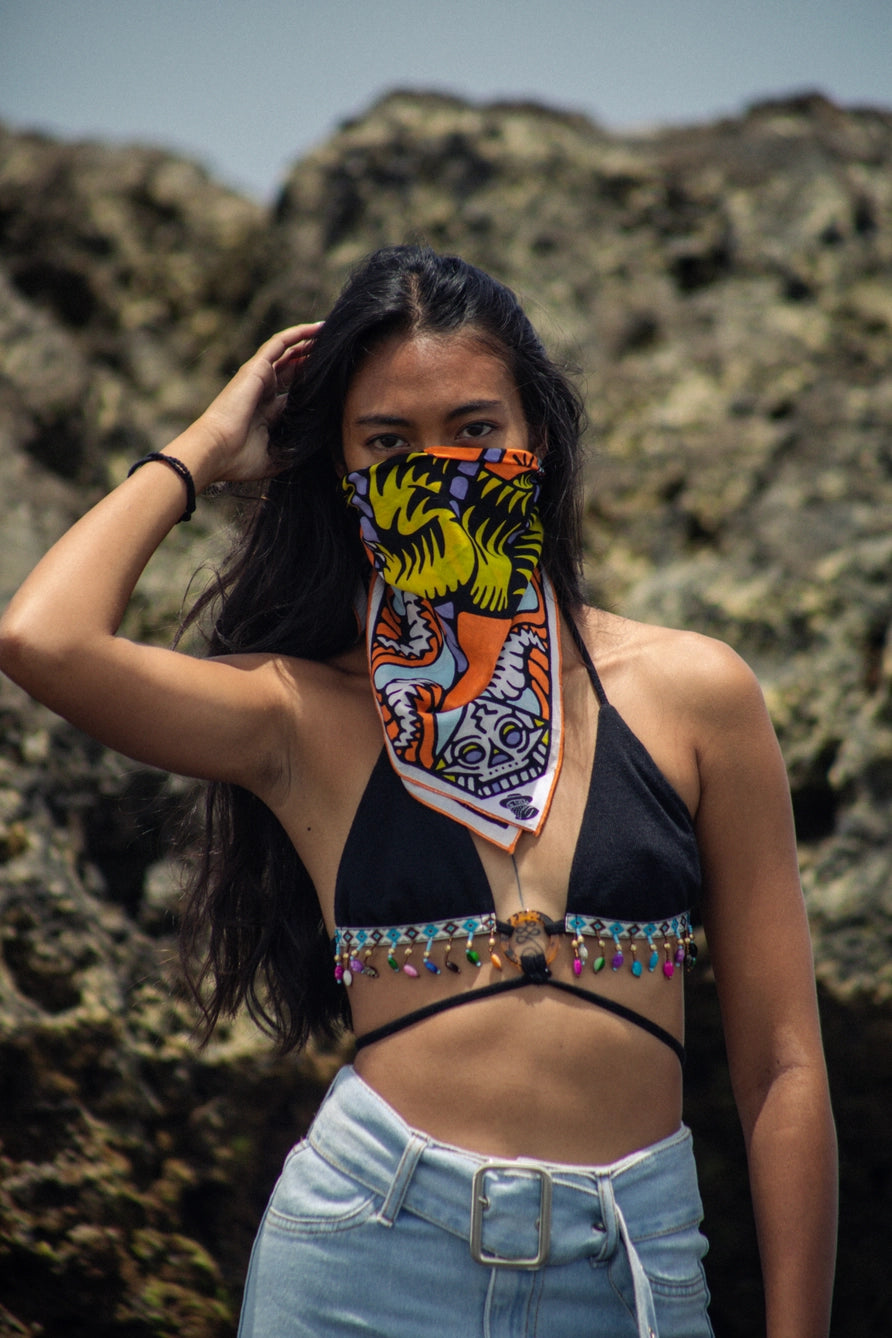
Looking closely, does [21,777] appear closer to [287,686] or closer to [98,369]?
[287,686]

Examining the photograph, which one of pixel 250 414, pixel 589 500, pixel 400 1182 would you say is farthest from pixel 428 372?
pixel 589 500

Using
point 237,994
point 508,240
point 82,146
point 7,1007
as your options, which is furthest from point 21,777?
point 82,146

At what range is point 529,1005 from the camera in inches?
65.4

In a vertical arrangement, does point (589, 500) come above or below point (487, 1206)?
above

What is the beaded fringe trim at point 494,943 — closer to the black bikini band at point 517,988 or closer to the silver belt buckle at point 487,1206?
the black bikini band at point 517,988

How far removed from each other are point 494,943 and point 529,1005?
0.33ft

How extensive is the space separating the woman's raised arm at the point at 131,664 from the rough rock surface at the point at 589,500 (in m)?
0.88

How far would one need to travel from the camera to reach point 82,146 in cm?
487

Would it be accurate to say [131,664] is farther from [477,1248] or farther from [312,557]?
[477,1248]

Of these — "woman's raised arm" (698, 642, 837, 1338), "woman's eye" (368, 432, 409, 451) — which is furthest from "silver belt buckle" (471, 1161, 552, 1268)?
"woman's eye" (368, 432, 409, 451)

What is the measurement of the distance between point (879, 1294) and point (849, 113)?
3645 millimetres

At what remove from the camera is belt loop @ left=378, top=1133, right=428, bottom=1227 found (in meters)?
1.59

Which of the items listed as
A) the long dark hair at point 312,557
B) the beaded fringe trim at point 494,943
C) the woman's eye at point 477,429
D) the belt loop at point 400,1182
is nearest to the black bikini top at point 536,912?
the beaded fringe trim at point 494,943

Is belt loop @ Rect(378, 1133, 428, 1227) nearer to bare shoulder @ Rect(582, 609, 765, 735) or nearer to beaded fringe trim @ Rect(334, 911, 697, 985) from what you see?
beaded fringe trim @ Rect(334, 911, 697, 985)
